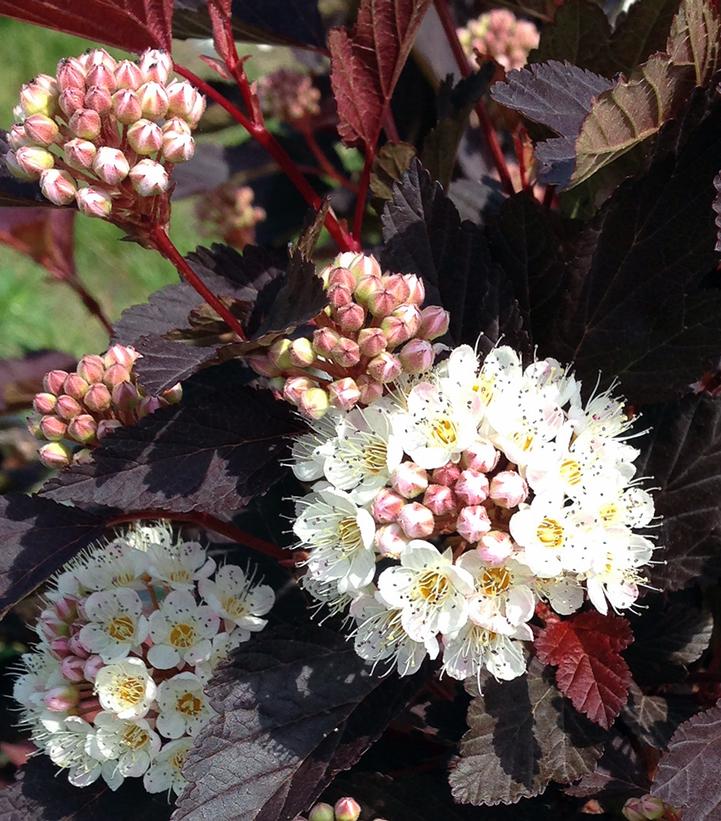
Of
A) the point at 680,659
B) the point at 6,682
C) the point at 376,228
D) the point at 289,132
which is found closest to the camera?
the point at 680,659

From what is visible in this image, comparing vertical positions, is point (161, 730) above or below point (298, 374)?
below

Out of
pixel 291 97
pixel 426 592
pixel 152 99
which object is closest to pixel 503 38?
pixel 291 97

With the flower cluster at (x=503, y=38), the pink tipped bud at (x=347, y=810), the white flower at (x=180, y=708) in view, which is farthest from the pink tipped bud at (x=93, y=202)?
the flower cluster at (x=503, y=38)

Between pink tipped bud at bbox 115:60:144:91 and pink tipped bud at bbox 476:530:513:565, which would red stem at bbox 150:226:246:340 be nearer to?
pink tipped bud at bbox 115:60:144:91

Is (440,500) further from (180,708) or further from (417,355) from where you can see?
Answer: (180,708)

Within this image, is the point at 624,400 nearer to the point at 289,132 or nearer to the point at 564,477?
the point at 564,477

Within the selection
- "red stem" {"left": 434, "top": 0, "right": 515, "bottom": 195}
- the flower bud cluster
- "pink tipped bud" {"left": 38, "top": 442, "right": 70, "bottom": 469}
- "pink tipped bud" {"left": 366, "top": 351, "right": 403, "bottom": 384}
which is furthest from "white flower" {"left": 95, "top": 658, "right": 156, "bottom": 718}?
the flower bud cluster

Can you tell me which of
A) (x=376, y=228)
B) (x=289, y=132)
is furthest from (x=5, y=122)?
(x=376, y=228)
